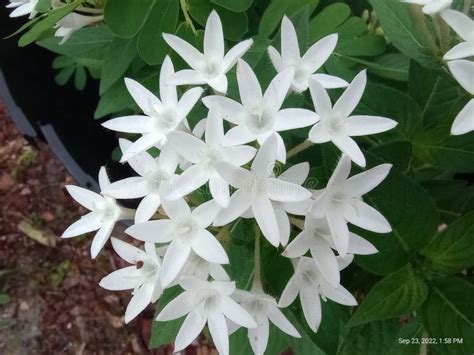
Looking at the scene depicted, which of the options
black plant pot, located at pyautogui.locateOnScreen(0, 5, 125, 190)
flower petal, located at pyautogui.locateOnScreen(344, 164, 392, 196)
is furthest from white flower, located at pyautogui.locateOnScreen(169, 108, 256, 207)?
black plant pot, located at pyautogui.locateOnScreen(0, 5, 125, 190)

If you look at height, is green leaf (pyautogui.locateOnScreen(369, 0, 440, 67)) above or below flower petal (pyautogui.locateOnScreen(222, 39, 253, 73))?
below

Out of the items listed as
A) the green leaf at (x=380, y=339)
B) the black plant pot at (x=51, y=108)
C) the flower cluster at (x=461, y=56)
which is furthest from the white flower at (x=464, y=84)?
the black plant pot at (x=51, y=108)

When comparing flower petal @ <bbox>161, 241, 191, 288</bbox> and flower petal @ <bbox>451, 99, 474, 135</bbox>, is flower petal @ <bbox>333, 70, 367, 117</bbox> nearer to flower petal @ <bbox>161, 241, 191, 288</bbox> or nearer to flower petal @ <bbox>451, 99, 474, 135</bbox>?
flower petal @ <bbox>451, 99, 474, 135</bbox>

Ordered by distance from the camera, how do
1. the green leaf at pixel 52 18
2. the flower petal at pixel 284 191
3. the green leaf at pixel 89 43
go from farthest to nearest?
the green leaf at pixel 89 43 < the green leaf at pixel 52 18 < the flower petal at pixel 284 191

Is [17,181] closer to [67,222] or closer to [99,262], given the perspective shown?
[67,222]

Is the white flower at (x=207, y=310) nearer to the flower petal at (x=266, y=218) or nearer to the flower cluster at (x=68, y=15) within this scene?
the flower petal at (x=266, y=218)

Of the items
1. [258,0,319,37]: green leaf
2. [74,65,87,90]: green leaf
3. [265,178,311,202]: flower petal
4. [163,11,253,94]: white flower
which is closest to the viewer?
[265,178,311,202]: flower petal

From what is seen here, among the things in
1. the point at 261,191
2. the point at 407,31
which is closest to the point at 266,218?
the point at 261,191
